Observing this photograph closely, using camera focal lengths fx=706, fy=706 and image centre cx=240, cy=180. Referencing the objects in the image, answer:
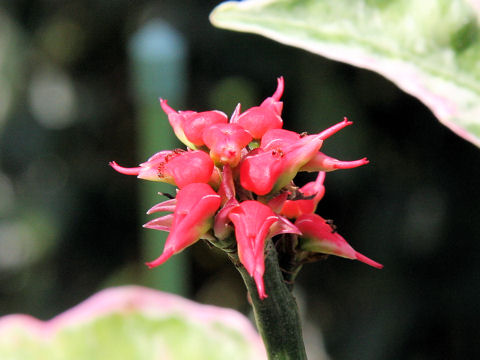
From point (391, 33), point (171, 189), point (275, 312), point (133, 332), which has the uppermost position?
point (391, 33)

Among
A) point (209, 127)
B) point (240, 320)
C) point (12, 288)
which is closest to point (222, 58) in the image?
point (12, 288)

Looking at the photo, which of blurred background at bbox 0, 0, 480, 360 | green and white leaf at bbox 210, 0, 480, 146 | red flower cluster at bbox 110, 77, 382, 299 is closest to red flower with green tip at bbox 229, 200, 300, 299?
red flower cluster at bbox 110, 77, 382, 299

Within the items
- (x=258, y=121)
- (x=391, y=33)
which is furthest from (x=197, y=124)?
(x=391, y=33)

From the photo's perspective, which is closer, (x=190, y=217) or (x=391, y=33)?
(x=190, y=217)

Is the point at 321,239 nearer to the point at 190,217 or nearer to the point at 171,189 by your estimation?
the point at 190,217

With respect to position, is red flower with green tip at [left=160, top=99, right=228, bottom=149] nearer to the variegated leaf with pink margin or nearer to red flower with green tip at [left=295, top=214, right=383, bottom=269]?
red flower with green tip at [left=295, top=214, right=383, bottom=269]

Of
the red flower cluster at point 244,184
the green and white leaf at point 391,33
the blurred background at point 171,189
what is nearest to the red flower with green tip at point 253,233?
the red flower cluster at point 244,184
